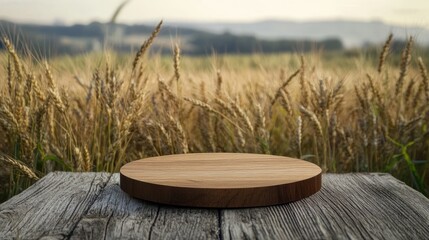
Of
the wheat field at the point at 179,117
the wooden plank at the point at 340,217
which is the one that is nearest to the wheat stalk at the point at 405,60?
the wheat field at the point at 179,117

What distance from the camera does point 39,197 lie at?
7.16ft

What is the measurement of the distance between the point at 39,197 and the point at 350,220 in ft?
3.46

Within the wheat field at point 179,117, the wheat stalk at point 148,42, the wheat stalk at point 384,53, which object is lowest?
the wheat field at point 179,117

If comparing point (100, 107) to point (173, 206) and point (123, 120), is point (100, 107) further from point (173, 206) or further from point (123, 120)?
point (173, 206)

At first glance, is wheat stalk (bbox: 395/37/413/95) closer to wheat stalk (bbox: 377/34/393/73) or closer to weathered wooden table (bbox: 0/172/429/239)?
wheat stalk (bbox: 377/34/393/73)

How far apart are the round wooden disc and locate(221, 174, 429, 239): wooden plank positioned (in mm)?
39

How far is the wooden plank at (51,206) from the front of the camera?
1.80 metres

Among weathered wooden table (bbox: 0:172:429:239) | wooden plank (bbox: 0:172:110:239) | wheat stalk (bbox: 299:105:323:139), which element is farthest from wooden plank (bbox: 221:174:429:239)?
wheat stalk (bbox: 299:105:323:139)

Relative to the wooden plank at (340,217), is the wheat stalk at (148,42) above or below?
above

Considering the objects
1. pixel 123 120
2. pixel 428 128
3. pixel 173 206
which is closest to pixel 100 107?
pixel 123 120

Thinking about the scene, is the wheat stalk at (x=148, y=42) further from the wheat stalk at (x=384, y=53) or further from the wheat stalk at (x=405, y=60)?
the wheat stalk at (x=405, y=60)

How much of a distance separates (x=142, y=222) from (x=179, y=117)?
67.0 inches

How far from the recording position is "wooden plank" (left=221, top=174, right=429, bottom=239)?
1.75 meters

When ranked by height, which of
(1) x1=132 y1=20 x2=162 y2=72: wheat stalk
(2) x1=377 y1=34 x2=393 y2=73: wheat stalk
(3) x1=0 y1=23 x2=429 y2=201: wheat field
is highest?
(1) x1=132 y1=20 x2=162 y2=72: wheat stalk
